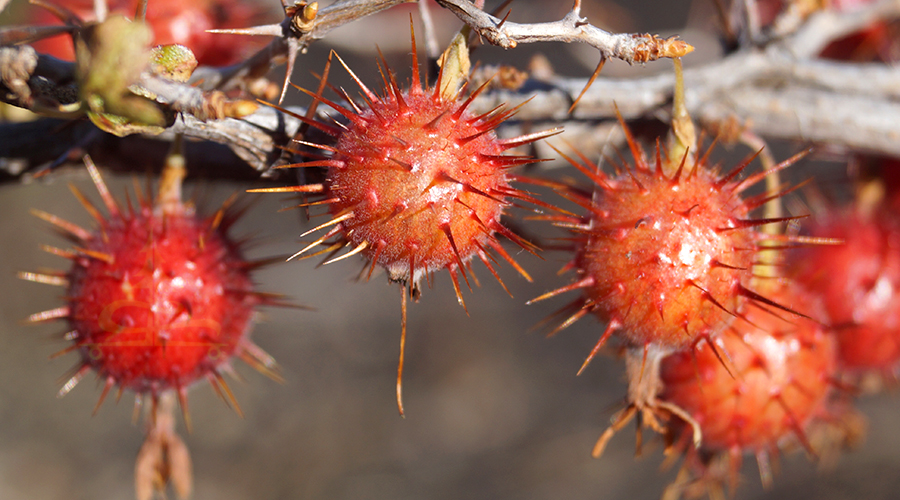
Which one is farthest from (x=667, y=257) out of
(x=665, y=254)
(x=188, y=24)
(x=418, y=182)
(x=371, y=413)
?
(x=371, y=413)

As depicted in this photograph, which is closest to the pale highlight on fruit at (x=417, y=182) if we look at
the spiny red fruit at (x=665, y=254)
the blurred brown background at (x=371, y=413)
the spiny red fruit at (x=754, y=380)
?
the spiny red fruit at (x=665, y=254)

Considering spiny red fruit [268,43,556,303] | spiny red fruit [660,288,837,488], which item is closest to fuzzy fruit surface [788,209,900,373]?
spiny red fruit [660,288,837,488]

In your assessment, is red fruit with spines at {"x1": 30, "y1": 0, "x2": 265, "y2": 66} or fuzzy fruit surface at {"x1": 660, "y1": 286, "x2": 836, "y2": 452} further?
red fruit with spines at {"x1": 30, "y1": 0, "x2": 265, "y2": 66}

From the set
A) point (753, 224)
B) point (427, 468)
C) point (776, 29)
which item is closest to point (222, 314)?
point (753, 224)

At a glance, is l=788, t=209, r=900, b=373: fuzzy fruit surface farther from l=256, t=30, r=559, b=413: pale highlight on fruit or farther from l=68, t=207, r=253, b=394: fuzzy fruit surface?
l=68, t=207, r=253, b=394: fuzzy fruit surface

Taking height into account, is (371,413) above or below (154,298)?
below

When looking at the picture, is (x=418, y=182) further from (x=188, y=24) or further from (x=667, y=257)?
(x=188, y=24)
